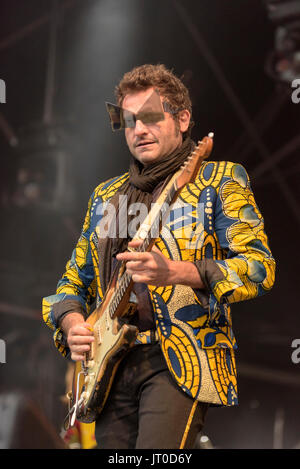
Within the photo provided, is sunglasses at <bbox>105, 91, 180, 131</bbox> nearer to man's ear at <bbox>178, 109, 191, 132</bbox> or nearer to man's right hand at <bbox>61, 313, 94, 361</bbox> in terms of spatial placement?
man's ear at <bbox>178, 109, 191, 132</bbox>

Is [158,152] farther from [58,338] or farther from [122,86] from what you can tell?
[58,338]

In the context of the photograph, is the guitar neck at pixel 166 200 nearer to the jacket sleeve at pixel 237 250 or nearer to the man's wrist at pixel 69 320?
the jacket sleeve at pixel 237 250

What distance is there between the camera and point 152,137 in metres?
2.15

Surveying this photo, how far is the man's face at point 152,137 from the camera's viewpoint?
84.7 inches

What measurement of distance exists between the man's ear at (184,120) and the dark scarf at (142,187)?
0.07m

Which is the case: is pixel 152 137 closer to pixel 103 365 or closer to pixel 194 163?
pixel 194 163

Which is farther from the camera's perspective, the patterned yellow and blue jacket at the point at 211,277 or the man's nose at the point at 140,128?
the man's nose at the point at 140,128

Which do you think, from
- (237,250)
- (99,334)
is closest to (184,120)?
(237,250)

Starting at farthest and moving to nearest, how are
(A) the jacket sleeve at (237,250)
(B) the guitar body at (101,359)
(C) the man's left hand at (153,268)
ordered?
1. (B) the guitar body at (101,359)
2. (A) the jacket sleeve at (237,250)
3. (C) the man's left hand at (153,268)

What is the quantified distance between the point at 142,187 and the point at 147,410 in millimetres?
748

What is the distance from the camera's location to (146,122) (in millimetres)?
2158

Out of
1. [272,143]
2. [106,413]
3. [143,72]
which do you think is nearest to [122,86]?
[143,72]

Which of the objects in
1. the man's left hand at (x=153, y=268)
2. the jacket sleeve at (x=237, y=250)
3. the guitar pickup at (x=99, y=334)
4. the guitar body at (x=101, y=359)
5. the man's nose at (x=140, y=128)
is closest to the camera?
the man's left hand at (x=153, y=268)

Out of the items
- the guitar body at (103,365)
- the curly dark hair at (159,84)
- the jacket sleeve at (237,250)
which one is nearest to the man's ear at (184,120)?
the curly dark hair at (159,84)
